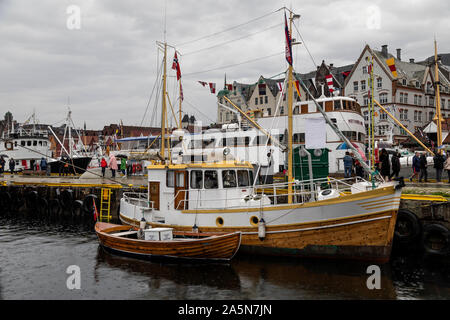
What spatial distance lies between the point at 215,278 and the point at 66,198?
17136 millimetres

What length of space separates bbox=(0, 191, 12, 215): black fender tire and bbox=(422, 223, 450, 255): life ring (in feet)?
89.8

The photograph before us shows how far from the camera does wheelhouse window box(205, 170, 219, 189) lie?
1477cm

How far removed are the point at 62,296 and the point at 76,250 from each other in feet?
18.6

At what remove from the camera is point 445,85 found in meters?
59.3

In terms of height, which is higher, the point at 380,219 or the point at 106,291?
the point at 380,219

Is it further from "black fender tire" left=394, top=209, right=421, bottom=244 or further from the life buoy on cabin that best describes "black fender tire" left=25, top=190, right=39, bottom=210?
"black fender tire" left=394, top=209, right=421, bottom=244

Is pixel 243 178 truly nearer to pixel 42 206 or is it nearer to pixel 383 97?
pixel 42 206

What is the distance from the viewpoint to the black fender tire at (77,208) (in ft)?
79.7

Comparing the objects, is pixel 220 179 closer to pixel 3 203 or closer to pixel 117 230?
pixel 117 230

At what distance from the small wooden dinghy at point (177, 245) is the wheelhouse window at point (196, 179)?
196 cm

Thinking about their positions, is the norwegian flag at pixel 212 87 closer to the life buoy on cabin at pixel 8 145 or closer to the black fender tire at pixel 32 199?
the black fender tire at pixel 32 199

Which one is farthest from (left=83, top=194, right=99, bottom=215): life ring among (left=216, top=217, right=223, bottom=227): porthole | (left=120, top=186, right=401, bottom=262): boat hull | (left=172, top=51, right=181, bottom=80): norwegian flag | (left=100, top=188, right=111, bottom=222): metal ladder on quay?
(left=120, top=186, right=401, bottom=262): boat hull

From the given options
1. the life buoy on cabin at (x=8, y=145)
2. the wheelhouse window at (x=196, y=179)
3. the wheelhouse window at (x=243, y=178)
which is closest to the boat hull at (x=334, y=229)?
the wheelhouse window at (x=243, y=178)
